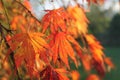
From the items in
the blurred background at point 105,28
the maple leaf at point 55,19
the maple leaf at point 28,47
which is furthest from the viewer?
the blurred background at point 105,28

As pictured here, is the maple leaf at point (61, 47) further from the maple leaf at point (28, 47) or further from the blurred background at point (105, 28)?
the blurred background at point (105, 28)

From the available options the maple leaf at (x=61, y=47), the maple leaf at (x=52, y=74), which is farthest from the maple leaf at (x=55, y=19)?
the maple leaf at (x=52, y=74)

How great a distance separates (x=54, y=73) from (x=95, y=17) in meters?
13.5

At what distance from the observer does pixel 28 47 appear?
3.74 feet

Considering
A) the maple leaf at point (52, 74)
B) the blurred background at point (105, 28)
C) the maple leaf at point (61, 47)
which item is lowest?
the blurred background at point (105, 28)

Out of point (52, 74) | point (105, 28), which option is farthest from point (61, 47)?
point (105, 28)

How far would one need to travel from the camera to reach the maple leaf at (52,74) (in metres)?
1.15

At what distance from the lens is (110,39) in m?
15.3

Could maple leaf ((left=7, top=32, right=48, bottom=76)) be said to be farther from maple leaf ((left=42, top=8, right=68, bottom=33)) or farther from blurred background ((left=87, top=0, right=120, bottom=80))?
blurred background ((left=87, top=0, right=120, bottom=80))

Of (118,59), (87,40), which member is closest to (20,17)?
(87,40)

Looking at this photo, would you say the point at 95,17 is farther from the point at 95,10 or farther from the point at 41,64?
the point at 41,64

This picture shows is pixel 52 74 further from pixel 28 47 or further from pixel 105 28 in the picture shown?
pixel 105 28

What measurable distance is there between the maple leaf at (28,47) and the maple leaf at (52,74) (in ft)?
0.23

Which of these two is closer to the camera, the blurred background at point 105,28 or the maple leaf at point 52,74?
the maple leaf at point 52,74
